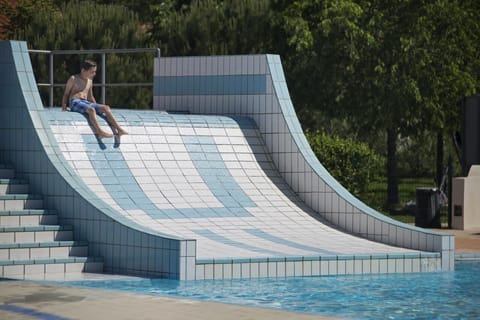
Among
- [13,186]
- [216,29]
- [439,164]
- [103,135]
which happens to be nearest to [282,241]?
[103,135]

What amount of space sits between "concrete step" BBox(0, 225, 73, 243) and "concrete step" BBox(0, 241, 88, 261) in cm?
22

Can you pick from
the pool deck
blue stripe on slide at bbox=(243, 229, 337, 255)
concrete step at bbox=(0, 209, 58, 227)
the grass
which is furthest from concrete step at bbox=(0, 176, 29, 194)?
the grass

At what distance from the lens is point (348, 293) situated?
14.1 meters

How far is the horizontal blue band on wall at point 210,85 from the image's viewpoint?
2045cm

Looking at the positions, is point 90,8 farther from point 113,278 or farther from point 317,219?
point 113,278

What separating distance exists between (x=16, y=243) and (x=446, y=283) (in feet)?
17.6

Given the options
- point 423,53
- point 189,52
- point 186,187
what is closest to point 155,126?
point 186,187

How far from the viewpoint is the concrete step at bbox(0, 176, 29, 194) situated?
54.6ft

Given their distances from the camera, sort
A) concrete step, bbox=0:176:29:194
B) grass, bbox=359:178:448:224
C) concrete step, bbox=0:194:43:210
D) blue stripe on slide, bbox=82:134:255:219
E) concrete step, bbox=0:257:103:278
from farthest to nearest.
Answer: grass, bbox=359:178:448:224 < blue stripe on slide, bbox=82:134:255:219 < concrete step, bbox=0:176:29:194 < concrete step, bbox=0:194:43:210 < concrete step, bbox=0:257:103:278

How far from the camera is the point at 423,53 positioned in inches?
1406

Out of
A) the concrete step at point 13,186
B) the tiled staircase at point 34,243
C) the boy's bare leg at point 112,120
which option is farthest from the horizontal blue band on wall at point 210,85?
the tiled staircase at point 34,243

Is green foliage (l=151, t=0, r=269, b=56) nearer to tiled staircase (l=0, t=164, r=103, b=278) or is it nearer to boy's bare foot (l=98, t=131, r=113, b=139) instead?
boy's bare foot (l=98, t=131, r=113, b=139)

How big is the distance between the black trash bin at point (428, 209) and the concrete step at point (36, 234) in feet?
35.5

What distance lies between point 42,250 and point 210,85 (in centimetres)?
625
